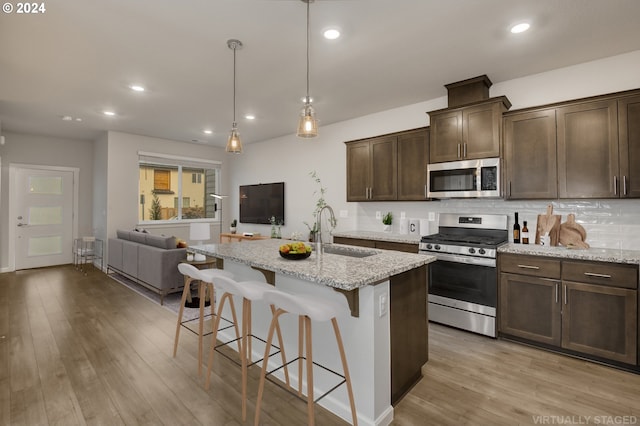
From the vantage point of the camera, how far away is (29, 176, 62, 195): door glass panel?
6.39 m

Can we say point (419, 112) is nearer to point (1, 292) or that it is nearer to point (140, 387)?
point (140, 387)

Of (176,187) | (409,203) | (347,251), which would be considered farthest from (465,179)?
(176,187)

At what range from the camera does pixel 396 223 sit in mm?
4613

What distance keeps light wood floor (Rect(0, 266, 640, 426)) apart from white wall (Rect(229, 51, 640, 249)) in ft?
4.62

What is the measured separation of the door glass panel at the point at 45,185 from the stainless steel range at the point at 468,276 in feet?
24.3

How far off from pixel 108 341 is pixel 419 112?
14.9 ft

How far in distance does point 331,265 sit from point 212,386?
1.29 m

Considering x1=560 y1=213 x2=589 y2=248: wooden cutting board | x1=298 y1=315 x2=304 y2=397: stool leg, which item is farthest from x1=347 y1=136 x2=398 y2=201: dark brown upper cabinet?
x1=298 y1=315 x2=304 y2=397: stool leg

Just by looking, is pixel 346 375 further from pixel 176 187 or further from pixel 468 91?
pixel 176 187

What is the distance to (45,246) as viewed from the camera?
6.57 meters

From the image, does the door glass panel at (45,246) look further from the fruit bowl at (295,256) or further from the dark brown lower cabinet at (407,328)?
the dark brown lower cabinet at (407,328)

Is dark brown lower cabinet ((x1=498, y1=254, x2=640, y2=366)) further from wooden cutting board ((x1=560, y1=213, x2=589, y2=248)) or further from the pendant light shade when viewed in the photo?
the pendant light shade

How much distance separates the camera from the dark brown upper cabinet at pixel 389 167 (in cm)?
403

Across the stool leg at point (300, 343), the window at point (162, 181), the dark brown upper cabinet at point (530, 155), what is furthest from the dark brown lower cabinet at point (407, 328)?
the window at point (162, 181)
